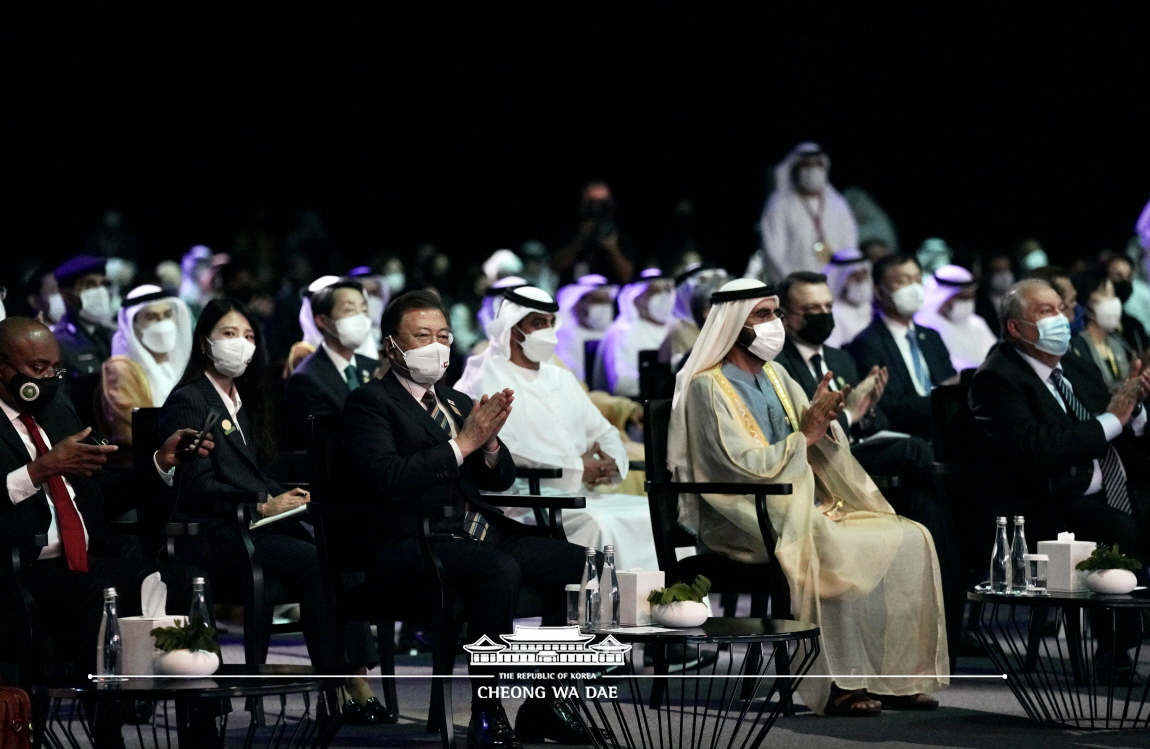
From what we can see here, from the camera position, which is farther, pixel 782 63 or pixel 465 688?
pixel 782 63

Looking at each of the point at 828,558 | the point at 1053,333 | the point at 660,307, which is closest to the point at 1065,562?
the point at 828,558

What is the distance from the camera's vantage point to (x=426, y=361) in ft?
19.2

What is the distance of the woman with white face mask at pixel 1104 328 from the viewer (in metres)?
8.47

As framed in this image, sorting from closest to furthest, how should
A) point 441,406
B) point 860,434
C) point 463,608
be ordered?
point 463,608 → point 441,406 → point 860,434

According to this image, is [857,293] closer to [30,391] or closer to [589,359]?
[589,359]

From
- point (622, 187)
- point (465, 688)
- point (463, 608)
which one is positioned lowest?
point (465, 688)

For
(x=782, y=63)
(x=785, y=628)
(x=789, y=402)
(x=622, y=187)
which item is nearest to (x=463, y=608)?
(x=785, y=628)

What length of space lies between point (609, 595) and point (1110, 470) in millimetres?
2774

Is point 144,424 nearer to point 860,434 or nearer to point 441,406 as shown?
point 441,406

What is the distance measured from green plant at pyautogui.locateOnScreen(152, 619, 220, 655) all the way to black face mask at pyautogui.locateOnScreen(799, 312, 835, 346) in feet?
12.4

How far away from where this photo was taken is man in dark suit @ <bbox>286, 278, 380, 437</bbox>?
7.43 metres

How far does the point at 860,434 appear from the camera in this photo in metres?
7.95

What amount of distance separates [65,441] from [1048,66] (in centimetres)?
1231

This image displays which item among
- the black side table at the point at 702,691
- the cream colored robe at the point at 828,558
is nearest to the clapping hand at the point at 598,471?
the black side table at the point at 702,691
